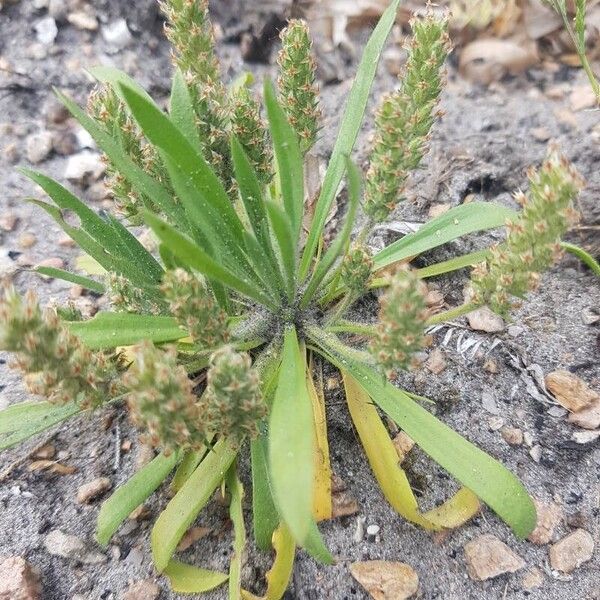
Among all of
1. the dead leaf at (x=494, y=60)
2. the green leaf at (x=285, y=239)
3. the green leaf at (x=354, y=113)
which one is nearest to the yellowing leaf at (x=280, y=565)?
the green leaf at (x=285, y=239)

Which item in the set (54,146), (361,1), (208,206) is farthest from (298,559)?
(361,1)

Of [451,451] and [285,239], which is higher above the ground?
[285,239]

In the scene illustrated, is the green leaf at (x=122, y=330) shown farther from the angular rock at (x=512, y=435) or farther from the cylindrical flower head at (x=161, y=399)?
the angular rock at (x=512, y=435)

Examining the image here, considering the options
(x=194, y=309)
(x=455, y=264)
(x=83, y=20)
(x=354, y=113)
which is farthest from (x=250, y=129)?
(x=83, y=20)

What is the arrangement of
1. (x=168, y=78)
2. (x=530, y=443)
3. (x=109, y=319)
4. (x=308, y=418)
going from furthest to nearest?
1. (x=168, y=78)
2. (x=530, y=443)
3. (x=109, y=319)
4. (x=308, y=418)

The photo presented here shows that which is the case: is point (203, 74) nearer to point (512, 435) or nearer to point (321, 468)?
point (321, 468)

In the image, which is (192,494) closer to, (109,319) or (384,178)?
(109,319)

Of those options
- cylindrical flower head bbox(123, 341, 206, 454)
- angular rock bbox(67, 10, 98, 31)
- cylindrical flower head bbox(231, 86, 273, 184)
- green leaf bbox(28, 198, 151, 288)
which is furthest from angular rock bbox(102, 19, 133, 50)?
cylindrical flower head bbox(123, 341, 206, 454)
